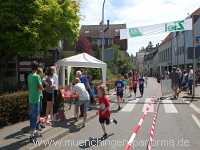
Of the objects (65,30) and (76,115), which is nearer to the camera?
(76,115)

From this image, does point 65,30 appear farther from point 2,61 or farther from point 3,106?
point 3,106

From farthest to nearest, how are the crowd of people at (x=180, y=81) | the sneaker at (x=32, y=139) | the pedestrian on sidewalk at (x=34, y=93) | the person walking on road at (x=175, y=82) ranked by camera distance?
the crowd of people at (x=180, y=81), the person walking on road at (x=175, y=82), the pedestrian on sidewalk at (x=34, y=93), the sneaker at (x=32, y=139)

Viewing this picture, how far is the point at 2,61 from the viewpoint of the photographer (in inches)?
1241

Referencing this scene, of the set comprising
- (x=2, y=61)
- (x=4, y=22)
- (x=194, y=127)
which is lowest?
(x=194, y=127)

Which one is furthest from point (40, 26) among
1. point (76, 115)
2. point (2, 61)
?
point (76, 115)

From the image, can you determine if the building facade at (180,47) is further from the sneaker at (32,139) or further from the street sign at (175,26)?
the sneaker at (32,139)

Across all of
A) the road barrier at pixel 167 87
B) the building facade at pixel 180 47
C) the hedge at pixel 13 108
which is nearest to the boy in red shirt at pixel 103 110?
the hedge at pixel 13 108

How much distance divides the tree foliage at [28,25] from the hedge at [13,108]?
35.1ft

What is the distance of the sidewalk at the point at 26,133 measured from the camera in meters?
10.3

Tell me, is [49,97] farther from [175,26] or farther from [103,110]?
[175,26]

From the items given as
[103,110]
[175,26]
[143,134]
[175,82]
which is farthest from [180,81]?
[103,110]

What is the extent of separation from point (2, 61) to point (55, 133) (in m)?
20.2

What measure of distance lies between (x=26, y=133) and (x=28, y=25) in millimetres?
13901

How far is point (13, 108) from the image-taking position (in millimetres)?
13875
